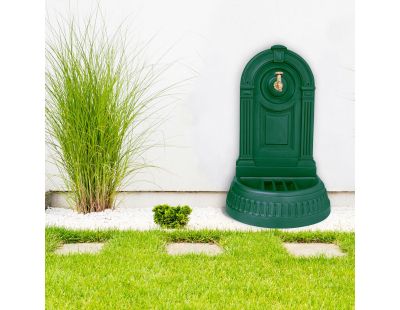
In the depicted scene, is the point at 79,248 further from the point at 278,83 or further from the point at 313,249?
the point at 278,83

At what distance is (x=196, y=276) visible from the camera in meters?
3.20

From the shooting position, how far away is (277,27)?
483 centimetres

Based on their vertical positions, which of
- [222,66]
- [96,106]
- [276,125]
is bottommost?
[276,125]

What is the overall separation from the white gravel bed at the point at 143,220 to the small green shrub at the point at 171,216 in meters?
0.09

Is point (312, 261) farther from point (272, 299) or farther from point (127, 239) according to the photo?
point (127, 239)

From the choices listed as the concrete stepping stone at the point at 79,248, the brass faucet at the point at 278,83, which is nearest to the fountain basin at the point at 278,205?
the brass faucet at the point at 278,83

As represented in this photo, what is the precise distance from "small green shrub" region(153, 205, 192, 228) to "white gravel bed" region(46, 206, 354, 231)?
87 millimetres

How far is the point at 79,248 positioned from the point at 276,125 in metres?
2.18

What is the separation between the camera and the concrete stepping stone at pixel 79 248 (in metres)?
3.68

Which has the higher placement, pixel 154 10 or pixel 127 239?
pixel 154 10

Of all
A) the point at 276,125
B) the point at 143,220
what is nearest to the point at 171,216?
the point at 143,220

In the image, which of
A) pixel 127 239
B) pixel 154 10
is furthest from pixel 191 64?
pixel 127 239
